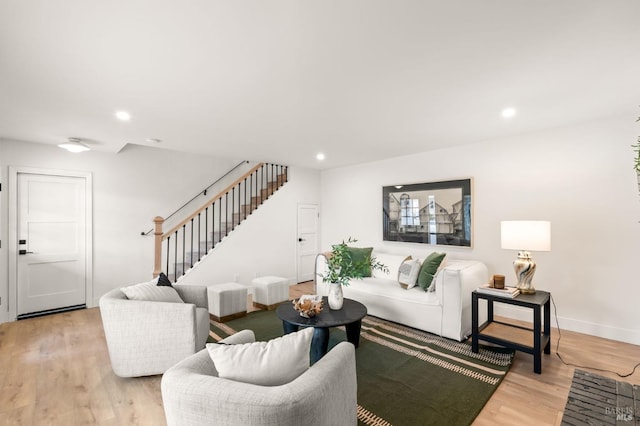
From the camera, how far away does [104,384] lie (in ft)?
8.05

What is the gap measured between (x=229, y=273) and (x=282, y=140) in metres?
2.61

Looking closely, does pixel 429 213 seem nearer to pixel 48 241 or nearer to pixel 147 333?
pixel 147 333

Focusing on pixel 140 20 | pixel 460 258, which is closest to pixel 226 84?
pixel 140 20

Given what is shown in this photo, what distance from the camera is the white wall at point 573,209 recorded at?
127 inches

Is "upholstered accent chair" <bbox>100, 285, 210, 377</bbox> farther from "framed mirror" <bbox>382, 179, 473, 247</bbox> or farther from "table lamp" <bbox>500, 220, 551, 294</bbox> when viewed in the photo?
"framed mirror" <bbox>382, 179, 473, 247</bbox>

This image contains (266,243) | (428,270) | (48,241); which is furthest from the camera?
(266,243)

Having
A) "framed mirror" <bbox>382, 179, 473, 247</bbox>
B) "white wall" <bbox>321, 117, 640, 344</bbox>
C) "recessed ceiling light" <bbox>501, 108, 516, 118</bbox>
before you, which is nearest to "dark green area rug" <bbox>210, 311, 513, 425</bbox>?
"white wall" <bbox>321, 117, 640, 344</bbox>

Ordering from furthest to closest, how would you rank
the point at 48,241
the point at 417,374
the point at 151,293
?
1. the point at 48,241
2. the point at 151,293
3. the point at 417,374

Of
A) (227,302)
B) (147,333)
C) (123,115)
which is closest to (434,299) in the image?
(227,302)

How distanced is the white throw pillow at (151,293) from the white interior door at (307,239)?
12.0 ft

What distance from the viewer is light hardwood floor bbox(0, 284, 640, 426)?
2059mm

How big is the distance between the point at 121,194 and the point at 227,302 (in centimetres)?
264

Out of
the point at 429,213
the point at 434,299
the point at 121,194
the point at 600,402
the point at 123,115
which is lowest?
the point at 600,402

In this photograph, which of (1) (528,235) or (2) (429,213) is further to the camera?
(2) (429,213)
